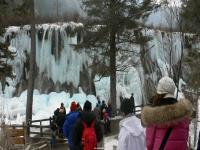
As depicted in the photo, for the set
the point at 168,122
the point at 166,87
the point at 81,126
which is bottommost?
the point at 81,126

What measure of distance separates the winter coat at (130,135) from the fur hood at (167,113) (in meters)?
1.06

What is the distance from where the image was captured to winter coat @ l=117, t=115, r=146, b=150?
278 inches

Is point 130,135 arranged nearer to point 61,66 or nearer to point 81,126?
point 81,126

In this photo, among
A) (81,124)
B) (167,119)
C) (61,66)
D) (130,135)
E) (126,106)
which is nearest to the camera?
(167,119)

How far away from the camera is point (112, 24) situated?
32062 millimetres

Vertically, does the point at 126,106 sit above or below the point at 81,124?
above

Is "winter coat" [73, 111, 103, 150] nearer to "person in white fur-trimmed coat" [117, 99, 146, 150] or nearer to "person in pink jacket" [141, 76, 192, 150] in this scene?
"person in white fur-trimmed coat" [117, 99, 146, 150]

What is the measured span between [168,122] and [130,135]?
131cm

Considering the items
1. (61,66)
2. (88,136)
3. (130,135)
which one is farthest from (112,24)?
(130,135)

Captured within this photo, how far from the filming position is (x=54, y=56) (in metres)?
42.5

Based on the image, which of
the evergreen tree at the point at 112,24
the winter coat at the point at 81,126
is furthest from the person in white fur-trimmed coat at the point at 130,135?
the evergreen tree at the point at 112,24

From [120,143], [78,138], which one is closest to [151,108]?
[120,143]

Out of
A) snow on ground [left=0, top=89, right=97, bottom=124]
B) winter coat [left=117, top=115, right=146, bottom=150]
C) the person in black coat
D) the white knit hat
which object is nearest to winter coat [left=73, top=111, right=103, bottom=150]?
the person in black coat

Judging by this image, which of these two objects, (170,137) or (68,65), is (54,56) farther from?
(170,137)
